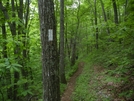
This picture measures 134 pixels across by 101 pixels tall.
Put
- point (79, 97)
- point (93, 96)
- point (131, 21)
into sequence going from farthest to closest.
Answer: point (79, 97) < point (93, 96) < point (131, 21)

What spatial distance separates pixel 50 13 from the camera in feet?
8.32

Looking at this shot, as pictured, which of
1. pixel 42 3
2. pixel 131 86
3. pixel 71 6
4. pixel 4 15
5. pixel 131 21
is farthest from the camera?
pixel 71 6

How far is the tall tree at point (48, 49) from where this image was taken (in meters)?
2.52

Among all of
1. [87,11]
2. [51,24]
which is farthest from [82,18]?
[51,24]

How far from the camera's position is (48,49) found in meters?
A: 2.57

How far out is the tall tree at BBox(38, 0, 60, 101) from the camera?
252 cm

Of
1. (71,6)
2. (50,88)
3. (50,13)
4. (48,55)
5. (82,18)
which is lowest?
(50,88)

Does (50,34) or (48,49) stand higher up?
(50,34)

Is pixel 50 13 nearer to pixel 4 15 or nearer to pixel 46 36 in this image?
pixel 46 36

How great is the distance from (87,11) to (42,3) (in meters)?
14.5

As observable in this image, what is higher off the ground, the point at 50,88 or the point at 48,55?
the point at 48,55

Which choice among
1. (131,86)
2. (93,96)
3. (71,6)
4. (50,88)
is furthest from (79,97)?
(71,6)

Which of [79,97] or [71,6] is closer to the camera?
[79,97]

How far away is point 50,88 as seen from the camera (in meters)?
2.66
